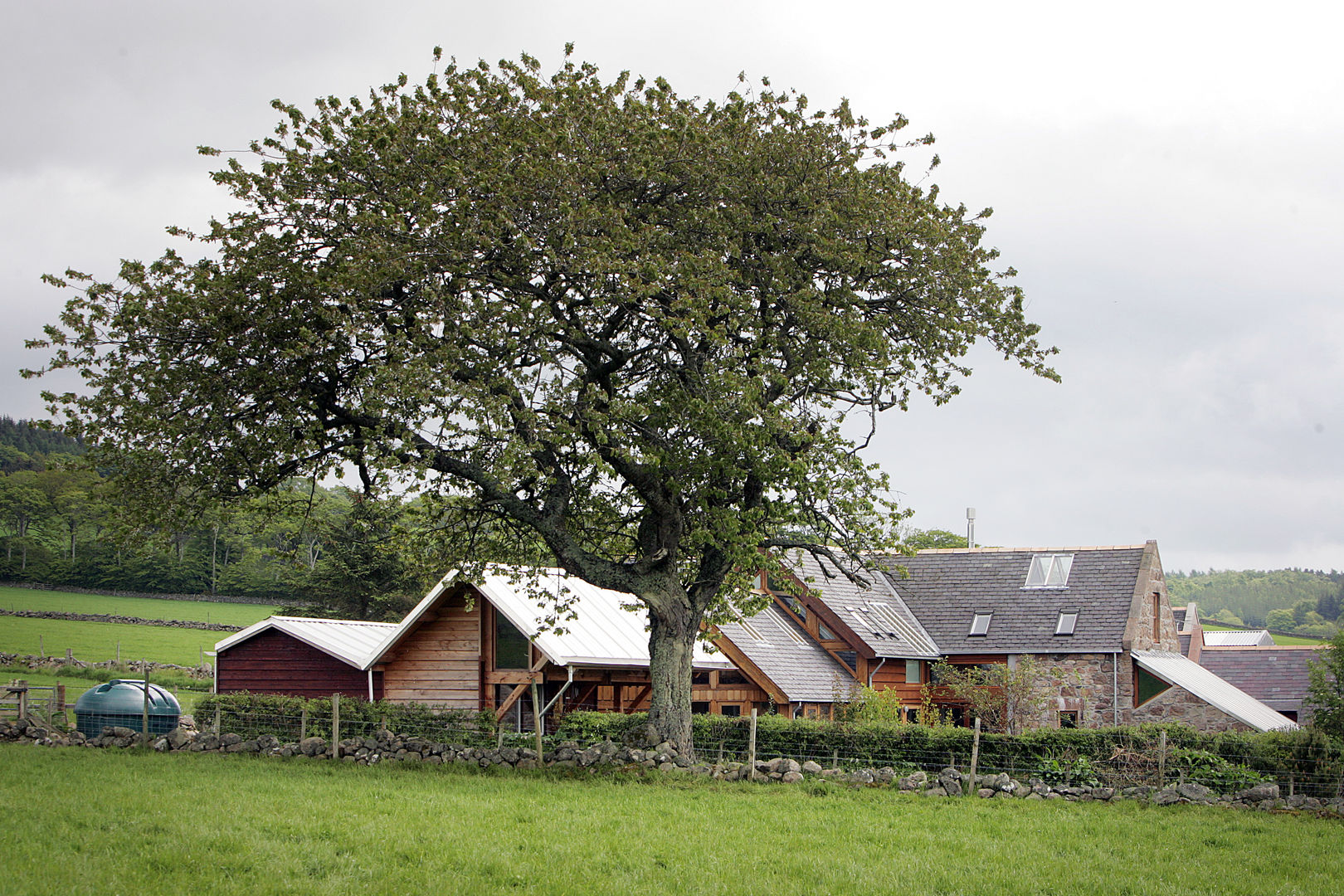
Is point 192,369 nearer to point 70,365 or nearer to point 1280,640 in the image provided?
point 70,365

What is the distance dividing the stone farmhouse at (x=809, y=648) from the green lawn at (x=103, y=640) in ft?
98.5

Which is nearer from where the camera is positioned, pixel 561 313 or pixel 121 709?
pixel 561 313

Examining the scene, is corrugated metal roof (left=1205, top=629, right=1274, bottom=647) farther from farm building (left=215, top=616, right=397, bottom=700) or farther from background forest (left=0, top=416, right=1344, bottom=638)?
farm building (left=215, top=616, right=397, bottom=700)

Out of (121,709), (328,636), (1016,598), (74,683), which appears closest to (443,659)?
(328,636)

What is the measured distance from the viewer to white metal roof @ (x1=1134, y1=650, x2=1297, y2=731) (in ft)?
100

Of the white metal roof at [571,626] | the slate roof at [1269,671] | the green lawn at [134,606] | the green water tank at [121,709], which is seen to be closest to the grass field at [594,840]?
the white metal roof at [571,626]

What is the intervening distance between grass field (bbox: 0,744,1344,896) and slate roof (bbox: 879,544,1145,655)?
51.7 feet

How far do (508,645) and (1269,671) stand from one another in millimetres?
29731

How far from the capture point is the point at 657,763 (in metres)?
19.9

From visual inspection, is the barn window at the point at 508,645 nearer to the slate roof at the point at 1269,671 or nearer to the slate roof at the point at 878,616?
the slate roof at the point at 878,616

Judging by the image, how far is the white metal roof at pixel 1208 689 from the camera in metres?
30.6

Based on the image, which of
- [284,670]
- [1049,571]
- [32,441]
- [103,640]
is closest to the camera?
[284,670]

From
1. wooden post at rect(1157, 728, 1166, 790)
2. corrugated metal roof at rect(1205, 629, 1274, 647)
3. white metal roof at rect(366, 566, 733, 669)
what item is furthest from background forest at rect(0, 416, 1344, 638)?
corrugated metal roof at rect(1205, 629, 1274, 647)

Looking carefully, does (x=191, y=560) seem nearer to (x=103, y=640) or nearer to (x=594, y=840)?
(x=103, y=640)
